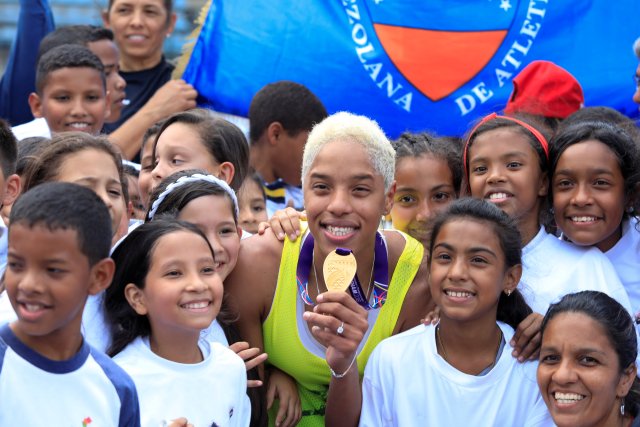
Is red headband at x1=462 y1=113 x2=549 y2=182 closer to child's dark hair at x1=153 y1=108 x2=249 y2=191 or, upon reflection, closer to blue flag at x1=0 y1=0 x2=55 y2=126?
child's dark hair at x1=153 y1=108 x2=249 y2=191

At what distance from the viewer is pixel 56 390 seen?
9.54ft

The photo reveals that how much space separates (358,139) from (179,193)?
74 cm

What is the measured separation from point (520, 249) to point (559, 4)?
2.43 metres

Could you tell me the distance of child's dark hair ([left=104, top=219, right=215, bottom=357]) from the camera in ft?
11.9

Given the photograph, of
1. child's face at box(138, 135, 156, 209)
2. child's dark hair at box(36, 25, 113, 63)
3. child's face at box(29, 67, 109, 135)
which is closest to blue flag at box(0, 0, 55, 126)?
child's dark hair at box(36, 25, 113, 63)

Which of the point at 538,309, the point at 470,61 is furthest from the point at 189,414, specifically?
the point at 470,61

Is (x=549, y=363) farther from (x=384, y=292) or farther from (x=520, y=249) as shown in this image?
(x=384, y=292)

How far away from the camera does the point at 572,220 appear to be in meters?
4.54

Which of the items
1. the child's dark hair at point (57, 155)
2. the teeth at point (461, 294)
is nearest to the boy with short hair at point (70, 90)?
the child's dark hair at point (57, 155)

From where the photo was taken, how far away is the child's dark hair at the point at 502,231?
13.5 feet

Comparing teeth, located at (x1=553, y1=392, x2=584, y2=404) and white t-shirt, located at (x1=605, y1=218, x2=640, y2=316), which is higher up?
white t-shirt, located at (x1=605, y1=218, x2=640, y2=316)

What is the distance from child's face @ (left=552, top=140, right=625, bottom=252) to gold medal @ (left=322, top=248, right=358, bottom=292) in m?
1.08

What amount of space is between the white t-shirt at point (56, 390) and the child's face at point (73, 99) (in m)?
2.69

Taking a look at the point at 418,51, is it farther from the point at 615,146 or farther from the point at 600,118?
the point at 615,146
